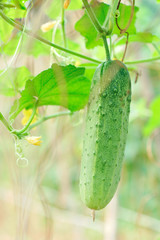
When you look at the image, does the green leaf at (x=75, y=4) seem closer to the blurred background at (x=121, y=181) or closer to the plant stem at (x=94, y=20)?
the blurred background at (x=121, y=181)

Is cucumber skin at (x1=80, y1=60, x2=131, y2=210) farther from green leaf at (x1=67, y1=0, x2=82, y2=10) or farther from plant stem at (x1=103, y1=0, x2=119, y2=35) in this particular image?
green leaf at (x1=67, y1=0, x2=82, y2=10)

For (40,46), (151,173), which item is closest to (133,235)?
(151,173)

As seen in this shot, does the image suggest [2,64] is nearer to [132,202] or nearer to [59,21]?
[59,21]

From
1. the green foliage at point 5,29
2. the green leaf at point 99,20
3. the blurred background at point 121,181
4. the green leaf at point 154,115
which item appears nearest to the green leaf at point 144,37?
the green leaf at point 99,20

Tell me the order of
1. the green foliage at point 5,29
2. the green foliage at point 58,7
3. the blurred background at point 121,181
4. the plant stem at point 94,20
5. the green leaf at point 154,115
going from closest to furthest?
1. the plant stem at point 94,20
2. the green foliage at point 5,29
3. the green foliage at point 58,7
4. the green leaf at point 154,115
5. the blurred background at point 121,181

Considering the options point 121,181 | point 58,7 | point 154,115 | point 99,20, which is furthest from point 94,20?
point 121,181
